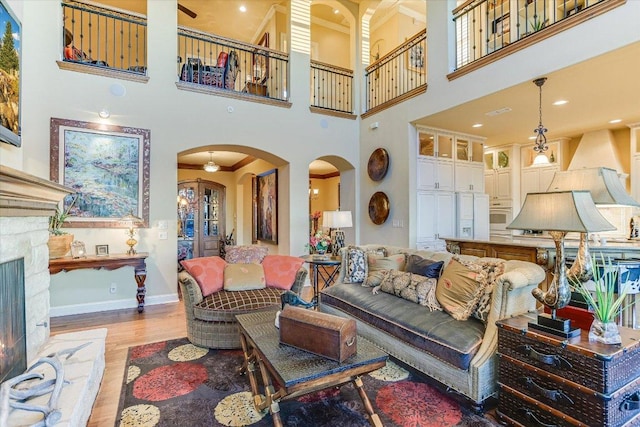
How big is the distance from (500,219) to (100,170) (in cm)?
762

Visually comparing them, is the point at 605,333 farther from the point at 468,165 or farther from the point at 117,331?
the point at 468,165

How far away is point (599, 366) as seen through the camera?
5.42 ft

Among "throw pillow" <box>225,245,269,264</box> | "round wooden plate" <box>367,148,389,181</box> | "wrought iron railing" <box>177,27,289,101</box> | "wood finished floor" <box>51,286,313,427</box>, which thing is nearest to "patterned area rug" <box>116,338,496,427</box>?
"wood finished floor" <box>51,286,313,427</box>

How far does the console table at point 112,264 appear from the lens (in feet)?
13.0

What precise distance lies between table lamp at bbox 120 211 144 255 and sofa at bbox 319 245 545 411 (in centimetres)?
315

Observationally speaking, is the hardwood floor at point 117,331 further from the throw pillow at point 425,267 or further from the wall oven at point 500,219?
the wall oven at point 500,219

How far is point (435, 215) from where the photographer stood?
18.7 ft

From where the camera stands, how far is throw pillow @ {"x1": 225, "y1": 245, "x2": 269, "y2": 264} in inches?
154

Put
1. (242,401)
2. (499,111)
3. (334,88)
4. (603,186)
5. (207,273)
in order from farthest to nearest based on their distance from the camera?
(334,88) → (499,111) → (207,273) → (603,186) → (242,401)

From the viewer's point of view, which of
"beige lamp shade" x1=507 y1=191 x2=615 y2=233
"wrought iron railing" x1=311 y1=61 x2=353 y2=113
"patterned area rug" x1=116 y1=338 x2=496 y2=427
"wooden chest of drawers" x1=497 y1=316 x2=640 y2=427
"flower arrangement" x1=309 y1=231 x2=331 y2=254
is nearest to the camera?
"wooden chest of drawers" x1=497 y1=316 x2=640 y2=427

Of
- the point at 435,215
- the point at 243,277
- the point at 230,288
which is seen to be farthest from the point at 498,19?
the point at 230,288

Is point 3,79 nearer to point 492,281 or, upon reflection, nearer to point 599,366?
point 492,281

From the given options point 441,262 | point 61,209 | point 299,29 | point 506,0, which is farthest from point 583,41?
point 61,209

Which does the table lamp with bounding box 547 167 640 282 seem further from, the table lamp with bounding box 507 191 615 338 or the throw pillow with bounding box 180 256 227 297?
the throw pillow with bounding box 180 256 227 297
